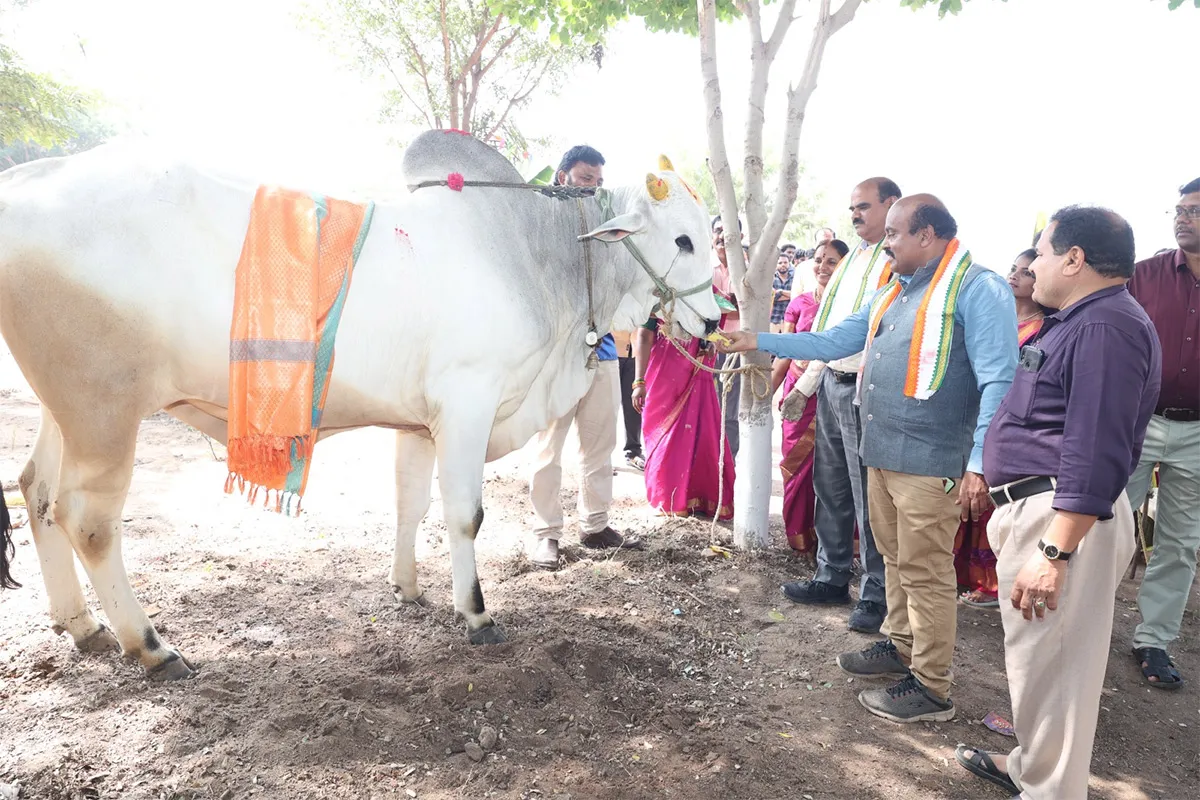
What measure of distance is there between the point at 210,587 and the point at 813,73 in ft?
13.5

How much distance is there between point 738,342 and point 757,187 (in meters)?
1.21

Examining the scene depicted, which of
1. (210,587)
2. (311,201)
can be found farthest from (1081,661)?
(210,587)

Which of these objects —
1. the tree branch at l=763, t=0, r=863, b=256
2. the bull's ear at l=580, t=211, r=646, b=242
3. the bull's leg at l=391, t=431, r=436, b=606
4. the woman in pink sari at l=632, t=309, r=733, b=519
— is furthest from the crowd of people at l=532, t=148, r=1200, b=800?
the bull's leg at l=391, t=431, r=436, b=606

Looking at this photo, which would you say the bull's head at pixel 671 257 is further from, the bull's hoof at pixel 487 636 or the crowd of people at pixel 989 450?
the bull's hoof at pixel 487 636

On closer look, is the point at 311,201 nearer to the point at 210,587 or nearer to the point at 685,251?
the point at 685,251

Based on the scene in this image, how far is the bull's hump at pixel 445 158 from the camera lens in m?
3.35

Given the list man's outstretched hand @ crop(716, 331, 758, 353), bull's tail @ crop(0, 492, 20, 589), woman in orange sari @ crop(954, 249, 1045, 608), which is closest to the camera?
bull's tail @ crop(0, 492, 20, 589)

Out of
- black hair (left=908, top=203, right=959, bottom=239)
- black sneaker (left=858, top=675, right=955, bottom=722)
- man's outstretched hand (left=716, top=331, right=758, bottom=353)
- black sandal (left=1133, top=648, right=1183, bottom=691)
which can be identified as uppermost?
black hair (left=908, top=203, right=959, bottom=239)

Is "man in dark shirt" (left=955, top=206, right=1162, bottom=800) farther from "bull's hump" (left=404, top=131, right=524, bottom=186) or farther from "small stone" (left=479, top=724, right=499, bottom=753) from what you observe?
"bull's hump" (left=404, top=131, right=524, bottom=186)

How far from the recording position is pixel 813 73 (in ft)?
13.7

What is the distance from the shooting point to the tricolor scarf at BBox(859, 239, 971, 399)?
2783mm

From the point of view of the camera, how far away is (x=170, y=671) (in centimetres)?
288

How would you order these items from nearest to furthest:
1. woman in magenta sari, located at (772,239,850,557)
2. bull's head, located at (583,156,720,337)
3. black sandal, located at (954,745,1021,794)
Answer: black sandal, located at (954,745,1021,794) < bull's head, located at (583,156,720,337) < woman in magenta sari, located at (772,239,850,557)

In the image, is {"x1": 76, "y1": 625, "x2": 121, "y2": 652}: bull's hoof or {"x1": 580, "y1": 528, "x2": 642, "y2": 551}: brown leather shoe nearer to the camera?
{"x1": 76, "y1": 625, "x2": 121, "y2": 652}: bull's hoof
